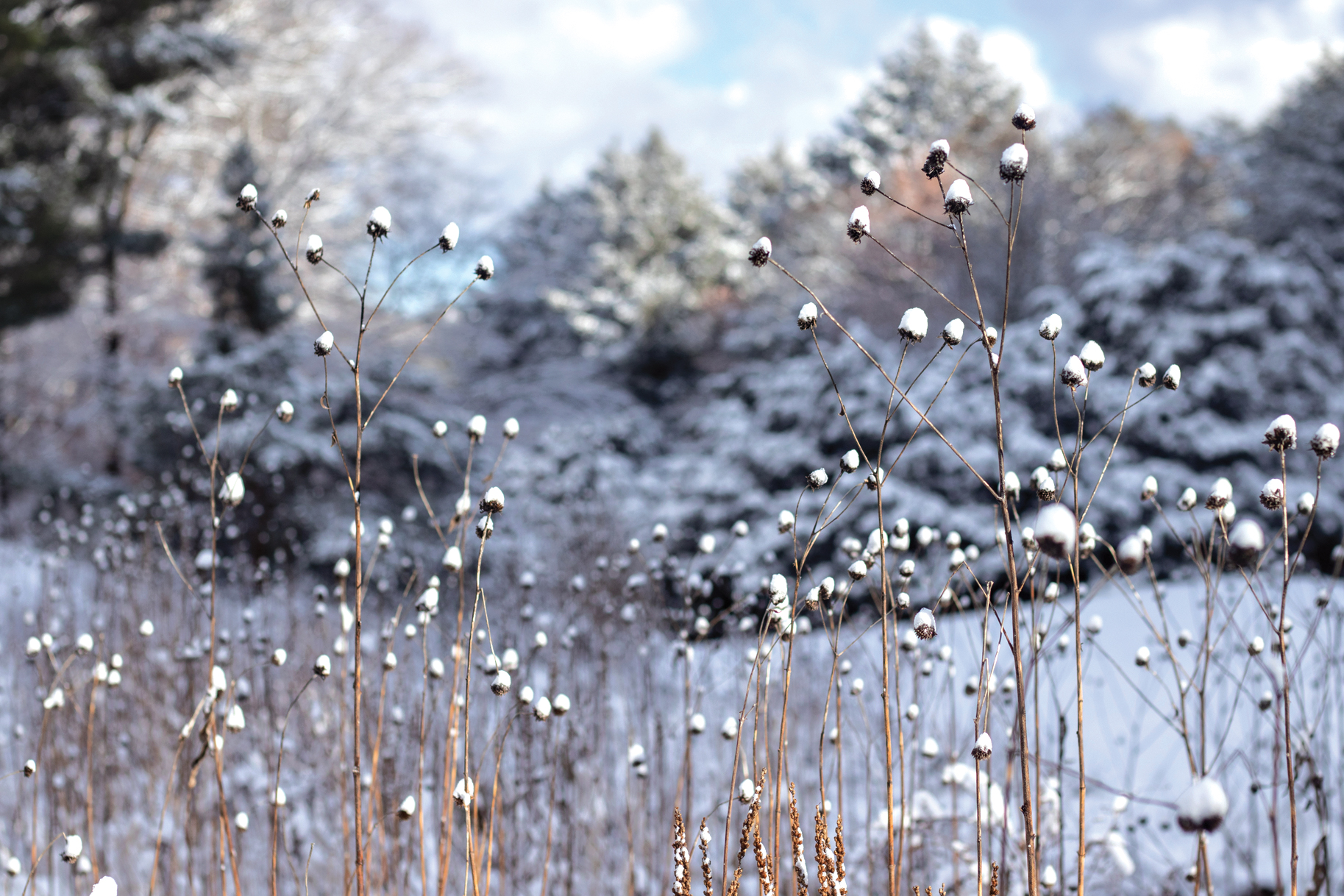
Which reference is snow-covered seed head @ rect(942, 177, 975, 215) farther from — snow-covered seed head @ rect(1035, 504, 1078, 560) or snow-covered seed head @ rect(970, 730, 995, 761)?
snow-covered seed head @ rect(970, 730, 995, 761)

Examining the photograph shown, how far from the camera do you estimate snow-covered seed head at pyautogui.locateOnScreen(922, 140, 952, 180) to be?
1.05 metres

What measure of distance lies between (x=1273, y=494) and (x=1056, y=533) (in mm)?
575

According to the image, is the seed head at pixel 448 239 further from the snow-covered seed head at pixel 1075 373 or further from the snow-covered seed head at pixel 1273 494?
the snow-covered seed head at pixel 1273 494

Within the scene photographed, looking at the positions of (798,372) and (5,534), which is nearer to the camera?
(798,372)

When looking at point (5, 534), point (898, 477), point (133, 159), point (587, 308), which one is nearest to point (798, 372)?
point (898, 477)

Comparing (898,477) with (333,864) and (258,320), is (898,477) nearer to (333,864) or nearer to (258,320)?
(333,864)

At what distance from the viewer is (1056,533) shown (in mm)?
671

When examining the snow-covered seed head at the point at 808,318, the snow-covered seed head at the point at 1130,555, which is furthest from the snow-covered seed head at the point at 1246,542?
the snow-covered seed head at the point at 808,318

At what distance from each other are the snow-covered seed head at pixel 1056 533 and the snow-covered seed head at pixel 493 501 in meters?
0.59

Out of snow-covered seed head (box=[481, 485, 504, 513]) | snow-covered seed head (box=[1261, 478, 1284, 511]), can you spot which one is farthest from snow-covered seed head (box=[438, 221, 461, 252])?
snow-covered seed head (box=[1261, 478, 1284, 511])

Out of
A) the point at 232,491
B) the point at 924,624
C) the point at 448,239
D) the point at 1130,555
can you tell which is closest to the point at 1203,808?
Result: the point at 1130,555

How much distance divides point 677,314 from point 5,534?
8.37m

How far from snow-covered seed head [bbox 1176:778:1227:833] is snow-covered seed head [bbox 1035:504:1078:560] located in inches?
7.0

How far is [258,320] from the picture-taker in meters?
7.83
